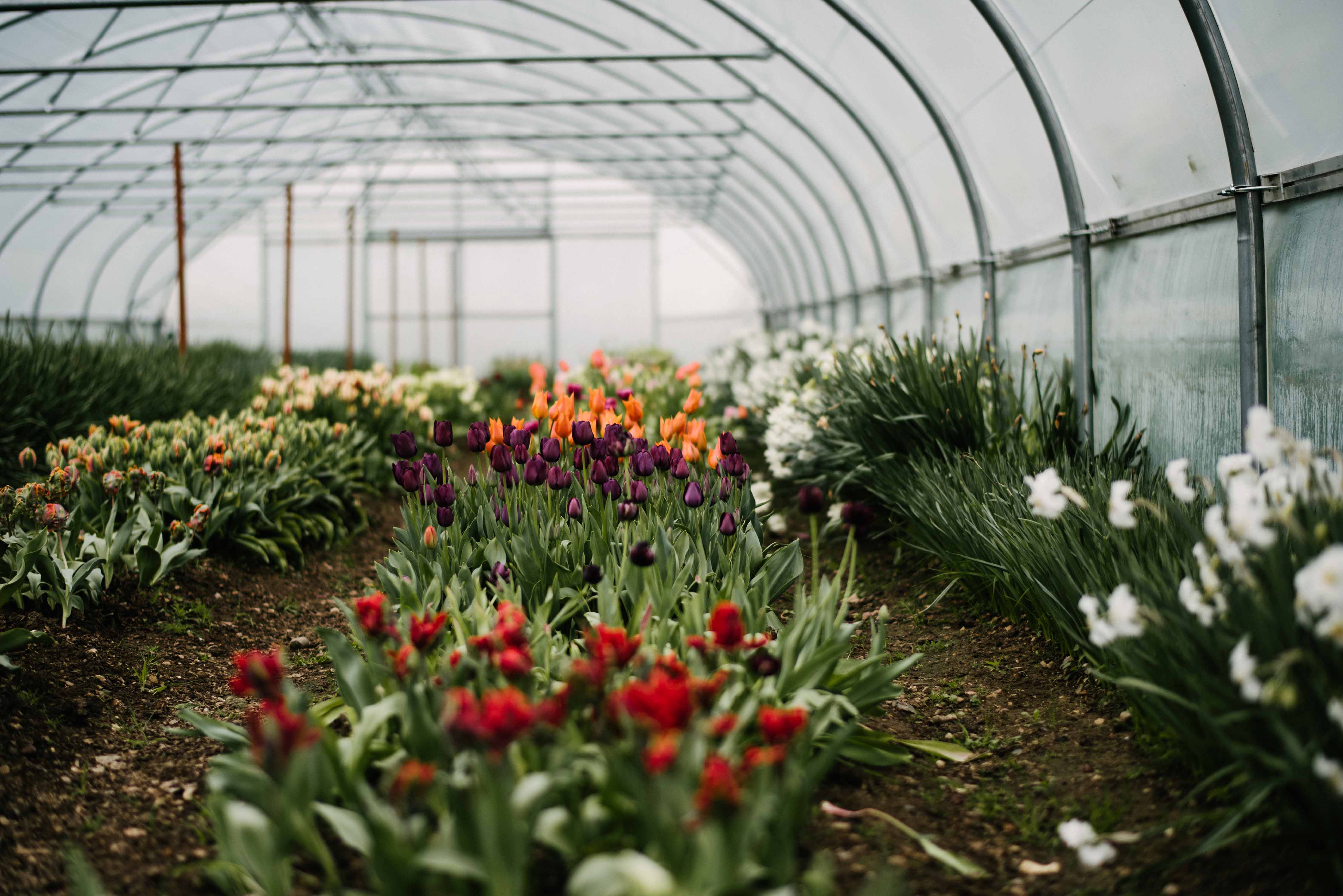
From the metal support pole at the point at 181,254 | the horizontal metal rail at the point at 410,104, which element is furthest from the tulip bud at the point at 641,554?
the horizontal metal rail at the point at 410,104

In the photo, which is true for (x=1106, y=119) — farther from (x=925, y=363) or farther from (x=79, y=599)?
(x=79, y=599)

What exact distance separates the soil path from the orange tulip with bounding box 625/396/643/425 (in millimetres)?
1314

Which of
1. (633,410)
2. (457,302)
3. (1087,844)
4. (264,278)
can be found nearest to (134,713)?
(633,410)

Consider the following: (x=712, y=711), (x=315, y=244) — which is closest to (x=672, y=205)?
(x=315, y=244)

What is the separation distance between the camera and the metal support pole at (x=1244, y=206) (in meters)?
2.99

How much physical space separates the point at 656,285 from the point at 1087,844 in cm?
1667

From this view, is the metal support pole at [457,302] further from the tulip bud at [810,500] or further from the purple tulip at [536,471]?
the tulip bud at [810,500]

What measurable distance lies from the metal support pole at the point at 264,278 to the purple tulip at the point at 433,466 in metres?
16.7

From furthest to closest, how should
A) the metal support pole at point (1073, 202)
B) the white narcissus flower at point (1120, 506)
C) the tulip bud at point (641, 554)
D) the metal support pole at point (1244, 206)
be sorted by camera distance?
1. the metal support pole at point (1073, 202)
2. the metal support pole at point (1244, 206)
3. the tulip bud at point (641, 554)
4. the white narcissus flower at point (1120, 506)

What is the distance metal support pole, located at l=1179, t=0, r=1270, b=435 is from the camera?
2994 millimetres

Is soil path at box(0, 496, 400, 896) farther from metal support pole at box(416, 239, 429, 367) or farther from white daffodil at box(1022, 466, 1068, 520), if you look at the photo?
metal support pole at box(416, 239, 429, 367)

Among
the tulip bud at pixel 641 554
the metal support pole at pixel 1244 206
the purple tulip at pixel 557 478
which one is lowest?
the tulip bud at pixel 641 554

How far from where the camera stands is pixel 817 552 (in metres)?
2.50

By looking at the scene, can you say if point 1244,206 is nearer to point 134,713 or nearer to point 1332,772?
point 1332,772
